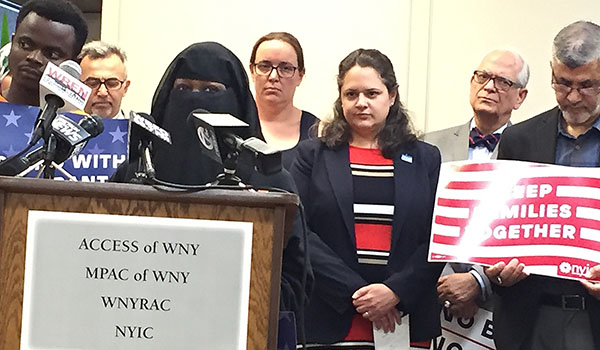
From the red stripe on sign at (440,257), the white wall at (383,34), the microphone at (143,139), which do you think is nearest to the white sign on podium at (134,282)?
the microphone at (143,139)

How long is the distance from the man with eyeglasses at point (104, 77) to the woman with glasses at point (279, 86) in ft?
2.17

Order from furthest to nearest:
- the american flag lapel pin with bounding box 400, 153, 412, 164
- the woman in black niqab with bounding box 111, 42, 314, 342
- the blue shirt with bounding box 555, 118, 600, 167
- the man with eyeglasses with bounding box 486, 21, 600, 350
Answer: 1. the american flag lapel pin with bounding box 400, 153, 412, 164
2. the blue shirt with bounding box 555, 118, 600, 167
3. the man with eyeglasses with bounding box 486, 21, 600, 350
4. the woman in black niqab with bounding box 111, 42, 314, 342

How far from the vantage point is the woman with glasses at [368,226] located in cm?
280

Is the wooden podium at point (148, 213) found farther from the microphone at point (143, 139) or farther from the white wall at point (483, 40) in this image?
the white wall at point (483, 40)

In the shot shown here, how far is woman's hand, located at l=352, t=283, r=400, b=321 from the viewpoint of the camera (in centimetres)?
277

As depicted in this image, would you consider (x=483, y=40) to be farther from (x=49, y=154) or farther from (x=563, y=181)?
(x=49, y=154)

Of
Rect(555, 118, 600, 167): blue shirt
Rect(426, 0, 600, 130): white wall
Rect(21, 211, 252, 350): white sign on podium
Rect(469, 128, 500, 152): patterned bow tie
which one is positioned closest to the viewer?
Rect(21, 211, 252, 350): white sign on podium

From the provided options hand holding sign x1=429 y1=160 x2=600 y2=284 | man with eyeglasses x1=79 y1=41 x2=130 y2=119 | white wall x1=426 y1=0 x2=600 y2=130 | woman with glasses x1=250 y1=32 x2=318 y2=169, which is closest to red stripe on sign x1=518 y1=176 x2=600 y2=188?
hand holding sign x1=429 y1=160 x2=600 y2=284

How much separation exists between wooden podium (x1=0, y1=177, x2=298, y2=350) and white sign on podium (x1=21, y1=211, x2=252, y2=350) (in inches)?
0.5

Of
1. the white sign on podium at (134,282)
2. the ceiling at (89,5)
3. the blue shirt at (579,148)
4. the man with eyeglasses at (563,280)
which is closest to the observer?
the white sign on podium at (134,282)

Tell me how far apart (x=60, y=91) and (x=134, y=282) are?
0.60 m

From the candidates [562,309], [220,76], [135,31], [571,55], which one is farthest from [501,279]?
[135,31]

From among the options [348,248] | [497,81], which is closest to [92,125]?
[348,248]

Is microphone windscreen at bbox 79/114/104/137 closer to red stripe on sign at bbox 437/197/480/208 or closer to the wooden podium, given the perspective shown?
the wooden podium
